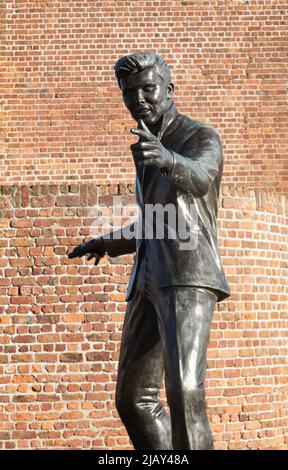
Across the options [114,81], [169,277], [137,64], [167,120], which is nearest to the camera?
[169,277]

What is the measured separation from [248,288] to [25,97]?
678 cm

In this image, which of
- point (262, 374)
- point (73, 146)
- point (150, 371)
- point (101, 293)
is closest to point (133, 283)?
point (150, 371)

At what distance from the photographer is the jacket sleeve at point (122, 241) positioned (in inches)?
182

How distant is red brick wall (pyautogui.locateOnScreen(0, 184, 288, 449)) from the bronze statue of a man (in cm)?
512

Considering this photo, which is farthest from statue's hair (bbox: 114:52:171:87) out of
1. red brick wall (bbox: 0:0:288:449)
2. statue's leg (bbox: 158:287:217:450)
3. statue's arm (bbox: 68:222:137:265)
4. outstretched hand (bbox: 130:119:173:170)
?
red brick wall (bbox: 0:0:288:449)

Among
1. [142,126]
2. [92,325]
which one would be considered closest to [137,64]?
[142,126]

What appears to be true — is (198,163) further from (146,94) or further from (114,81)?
(114,81)

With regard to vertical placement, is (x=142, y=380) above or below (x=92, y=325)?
below

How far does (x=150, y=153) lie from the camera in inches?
146

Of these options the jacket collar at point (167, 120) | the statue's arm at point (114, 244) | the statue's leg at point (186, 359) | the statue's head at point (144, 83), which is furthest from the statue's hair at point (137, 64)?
the statue's leg at point (186, 359)

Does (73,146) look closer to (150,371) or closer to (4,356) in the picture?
(4,356)

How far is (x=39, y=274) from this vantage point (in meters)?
9.48

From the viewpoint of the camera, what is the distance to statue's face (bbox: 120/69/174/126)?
418 cm

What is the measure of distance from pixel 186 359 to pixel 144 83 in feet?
3.89
